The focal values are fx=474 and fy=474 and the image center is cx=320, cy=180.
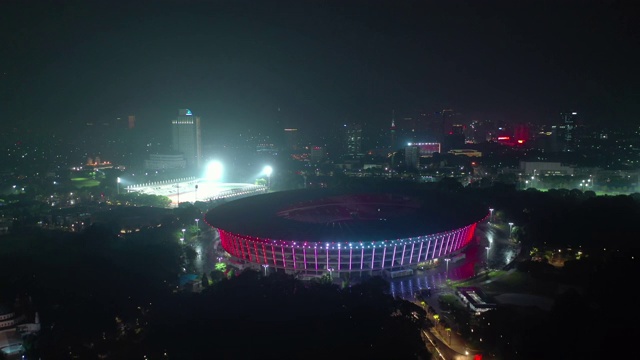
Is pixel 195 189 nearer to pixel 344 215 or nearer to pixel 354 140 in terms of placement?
pixel 344 215

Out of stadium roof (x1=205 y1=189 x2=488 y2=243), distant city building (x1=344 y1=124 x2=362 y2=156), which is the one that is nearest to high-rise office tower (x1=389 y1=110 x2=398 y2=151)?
distant city building (x1=344 y1=124 x2=362 y2=156)

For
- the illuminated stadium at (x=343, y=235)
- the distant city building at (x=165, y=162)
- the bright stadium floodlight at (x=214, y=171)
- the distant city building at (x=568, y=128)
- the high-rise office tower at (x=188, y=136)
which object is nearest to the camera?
the illuminated stadium at (x=343, y=235)

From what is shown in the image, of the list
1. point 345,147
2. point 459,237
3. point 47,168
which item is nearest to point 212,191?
point 47,168

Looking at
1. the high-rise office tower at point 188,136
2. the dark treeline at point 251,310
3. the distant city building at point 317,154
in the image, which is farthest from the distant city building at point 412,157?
the dark treeline at point 251,310

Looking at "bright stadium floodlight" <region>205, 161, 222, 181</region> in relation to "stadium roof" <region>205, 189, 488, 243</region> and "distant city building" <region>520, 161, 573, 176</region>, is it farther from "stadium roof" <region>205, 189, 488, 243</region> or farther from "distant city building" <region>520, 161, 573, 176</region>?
"distant city building" <region>520, 161, 573, 176</region>

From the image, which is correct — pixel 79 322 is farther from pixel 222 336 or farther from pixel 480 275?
pixel 480 275

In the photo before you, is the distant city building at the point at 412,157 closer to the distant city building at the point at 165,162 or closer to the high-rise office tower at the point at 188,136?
the high-rise office tower at the point at 188,136
